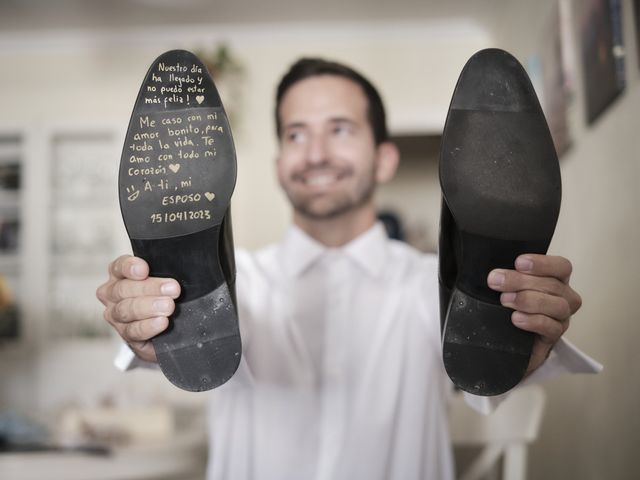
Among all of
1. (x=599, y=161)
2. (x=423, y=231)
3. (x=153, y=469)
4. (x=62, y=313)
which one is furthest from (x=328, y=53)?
(x=153, y=469)

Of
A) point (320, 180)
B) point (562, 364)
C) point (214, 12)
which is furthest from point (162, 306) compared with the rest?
point (214, 12)

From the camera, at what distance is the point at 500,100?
54 centimetres

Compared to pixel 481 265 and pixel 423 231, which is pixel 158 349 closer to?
pixel 481 265

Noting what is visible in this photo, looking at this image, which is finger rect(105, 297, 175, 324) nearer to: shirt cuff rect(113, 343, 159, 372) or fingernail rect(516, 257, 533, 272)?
shirt cuff rect(113, 343, 159, 372)

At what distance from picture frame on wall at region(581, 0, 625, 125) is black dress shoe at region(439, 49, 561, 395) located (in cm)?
51

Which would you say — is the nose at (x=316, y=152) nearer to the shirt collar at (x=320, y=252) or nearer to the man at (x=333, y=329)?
the man at (x=333, y=329)

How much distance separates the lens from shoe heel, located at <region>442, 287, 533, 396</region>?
1.78 ft

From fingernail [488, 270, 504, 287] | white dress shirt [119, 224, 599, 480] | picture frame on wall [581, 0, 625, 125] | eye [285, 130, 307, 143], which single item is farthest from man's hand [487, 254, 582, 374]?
eye [285, 130, 307, 143]

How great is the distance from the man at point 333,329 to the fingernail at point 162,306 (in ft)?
1.50

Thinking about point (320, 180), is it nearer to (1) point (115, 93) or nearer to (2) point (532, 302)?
(2) point (532, 302)

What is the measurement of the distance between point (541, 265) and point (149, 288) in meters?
0.35

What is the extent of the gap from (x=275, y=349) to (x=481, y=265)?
0.60 metres

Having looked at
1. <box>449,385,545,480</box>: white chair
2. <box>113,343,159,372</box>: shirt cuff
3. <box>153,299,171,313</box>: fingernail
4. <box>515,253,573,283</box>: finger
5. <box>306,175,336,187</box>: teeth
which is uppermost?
<box>306,175,336,187</box>: teeth

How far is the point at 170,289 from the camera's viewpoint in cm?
55
